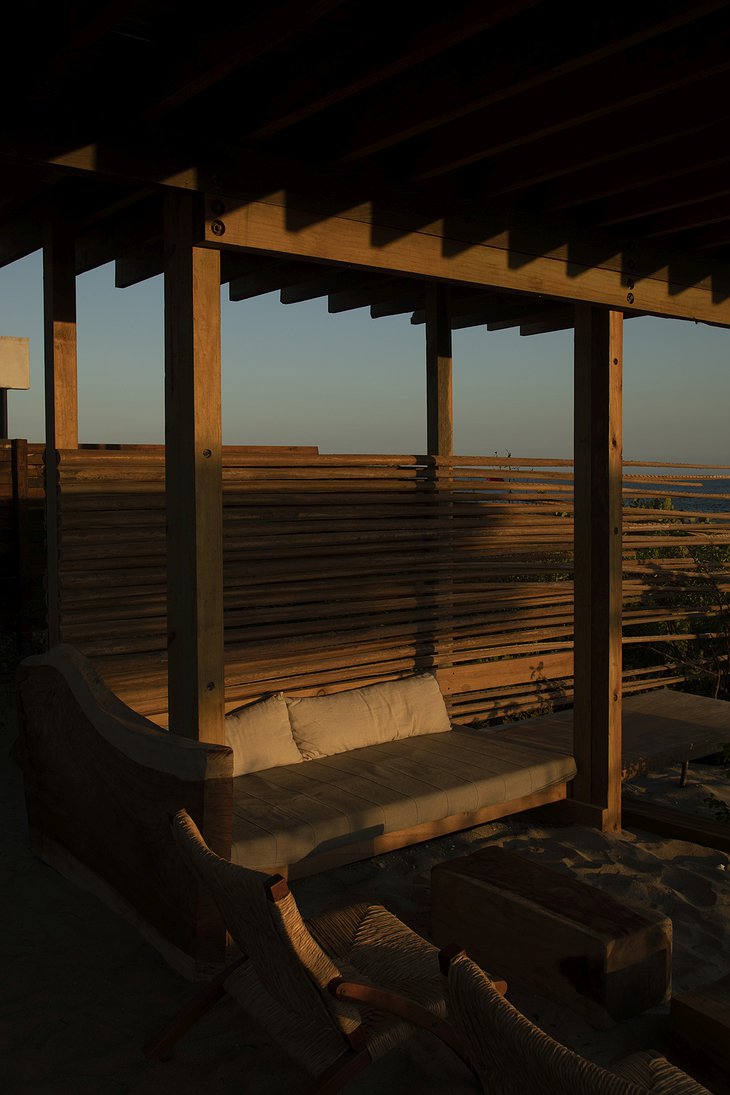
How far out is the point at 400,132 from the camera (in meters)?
2.98

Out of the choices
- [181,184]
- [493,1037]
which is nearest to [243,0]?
[181,184]

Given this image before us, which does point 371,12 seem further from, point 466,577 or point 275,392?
A: point 275,392

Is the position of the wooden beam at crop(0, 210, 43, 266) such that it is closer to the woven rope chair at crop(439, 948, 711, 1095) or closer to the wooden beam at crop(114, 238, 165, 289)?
the wooden beam at crop(114, 238, 165, 289)

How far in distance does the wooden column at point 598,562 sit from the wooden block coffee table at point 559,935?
1478mm

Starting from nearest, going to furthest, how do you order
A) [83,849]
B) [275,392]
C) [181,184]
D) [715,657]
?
[181,184]
[83,849]
[715,657]
[275,392]

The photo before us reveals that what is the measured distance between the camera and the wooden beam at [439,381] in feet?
19.5

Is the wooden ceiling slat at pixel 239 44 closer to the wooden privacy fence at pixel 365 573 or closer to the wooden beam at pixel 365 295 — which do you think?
the wooden privacy fence at pixel 365 573

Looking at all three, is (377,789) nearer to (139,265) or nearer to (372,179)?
(372,179)

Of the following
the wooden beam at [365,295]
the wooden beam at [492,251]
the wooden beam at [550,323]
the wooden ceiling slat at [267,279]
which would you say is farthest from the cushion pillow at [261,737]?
the wooden beam at [550,323]

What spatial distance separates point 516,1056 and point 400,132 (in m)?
2.56

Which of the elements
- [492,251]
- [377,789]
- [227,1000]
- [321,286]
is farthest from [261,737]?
[321,286]

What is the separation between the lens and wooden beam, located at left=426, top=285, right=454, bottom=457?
19.5 feet

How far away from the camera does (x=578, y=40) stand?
249 centimetres

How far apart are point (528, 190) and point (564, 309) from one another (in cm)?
213
